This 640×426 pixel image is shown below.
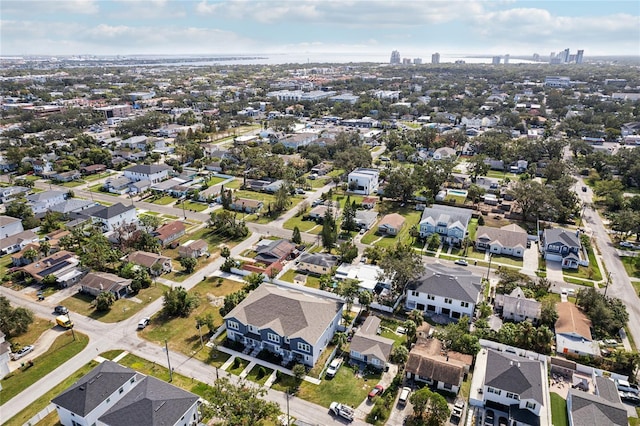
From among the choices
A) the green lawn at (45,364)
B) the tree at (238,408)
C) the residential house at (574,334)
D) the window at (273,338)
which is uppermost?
the tree at (238,408)

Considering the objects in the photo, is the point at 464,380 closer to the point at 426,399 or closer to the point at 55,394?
the point at 426,399

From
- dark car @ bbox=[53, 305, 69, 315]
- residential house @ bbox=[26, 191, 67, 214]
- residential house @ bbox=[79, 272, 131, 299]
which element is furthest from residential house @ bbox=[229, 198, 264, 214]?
dark car @ bbox=[53, 305, 69, 315]

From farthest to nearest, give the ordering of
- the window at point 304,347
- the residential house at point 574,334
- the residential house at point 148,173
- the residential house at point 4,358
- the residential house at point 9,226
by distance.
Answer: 1. the residential house at point 148,173
2. the residential house at point 9,226
3. the residential house at point 574,334
4. the window at point 304,347
5. the residential house at point 4,358

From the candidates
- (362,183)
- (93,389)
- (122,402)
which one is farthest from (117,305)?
(362,183)

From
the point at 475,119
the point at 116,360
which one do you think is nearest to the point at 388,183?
the point at 116,360

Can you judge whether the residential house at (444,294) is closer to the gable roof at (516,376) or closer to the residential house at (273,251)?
the gable roof at (516,376)

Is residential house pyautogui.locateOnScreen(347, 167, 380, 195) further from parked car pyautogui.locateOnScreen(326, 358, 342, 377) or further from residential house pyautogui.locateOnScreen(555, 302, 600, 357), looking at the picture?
parked car pyautogui.locateOnScreen(326, 358, 342, 377)

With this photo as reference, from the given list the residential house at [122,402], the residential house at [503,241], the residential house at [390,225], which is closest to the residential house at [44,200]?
the residential house at [122,402]
